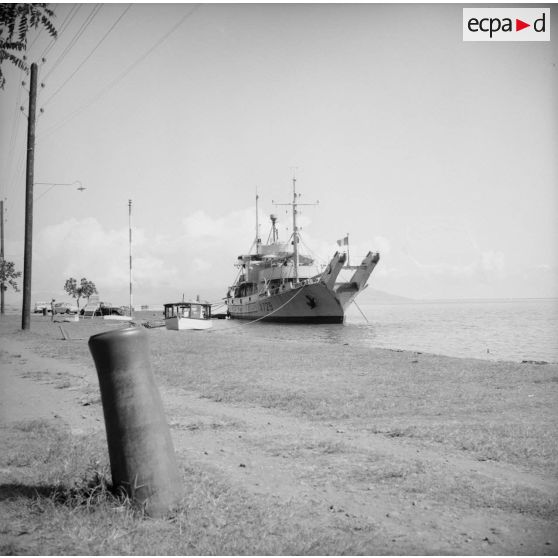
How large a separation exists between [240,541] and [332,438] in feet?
9.02

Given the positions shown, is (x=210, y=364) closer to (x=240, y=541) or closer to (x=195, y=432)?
(x=195, y=432)

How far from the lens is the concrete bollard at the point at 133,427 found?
3.39 meters

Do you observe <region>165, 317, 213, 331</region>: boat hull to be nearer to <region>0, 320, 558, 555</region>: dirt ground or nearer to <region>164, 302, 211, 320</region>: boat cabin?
<region>164, 302, 211, 320</region>: boat cabin

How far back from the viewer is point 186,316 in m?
39.4

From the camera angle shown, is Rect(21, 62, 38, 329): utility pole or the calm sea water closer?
Rect(21, 62, 38, 329): utility pole

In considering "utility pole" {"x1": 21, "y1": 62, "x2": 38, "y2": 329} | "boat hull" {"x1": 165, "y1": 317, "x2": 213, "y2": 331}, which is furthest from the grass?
"boat hull" {"x1": 165, "y1": 317, "x2": 213, "y2": 331}

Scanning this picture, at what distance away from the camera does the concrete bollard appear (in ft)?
11.1

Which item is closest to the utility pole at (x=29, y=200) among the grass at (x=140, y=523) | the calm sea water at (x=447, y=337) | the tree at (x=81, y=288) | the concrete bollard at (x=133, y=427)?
the calm sea water at (x=447, y=337)

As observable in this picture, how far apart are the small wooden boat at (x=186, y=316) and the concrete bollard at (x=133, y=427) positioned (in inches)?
1330

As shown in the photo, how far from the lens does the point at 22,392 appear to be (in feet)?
27.9

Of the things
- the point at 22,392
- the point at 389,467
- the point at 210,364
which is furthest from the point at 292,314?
the point at 389,467

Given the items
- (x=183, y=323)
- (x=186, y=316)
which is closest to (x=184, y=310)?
(x=186, y=316)

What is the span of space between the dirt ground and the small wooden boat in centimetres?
2962

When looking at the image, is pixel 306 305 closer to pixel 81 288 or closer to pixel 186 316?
pixel 186 316
